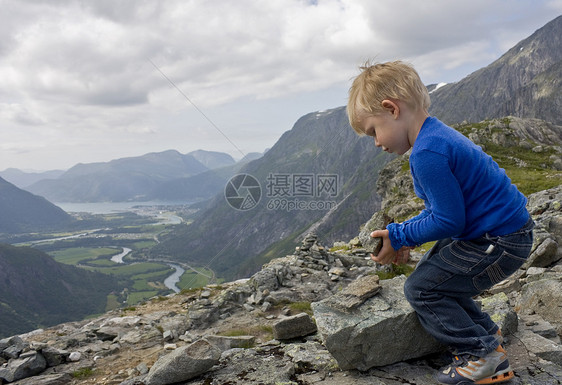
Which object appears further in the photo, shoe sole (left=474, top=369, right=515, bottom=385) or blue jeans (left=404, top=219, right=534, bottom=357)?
shoe sole (left=474, top=369, right=515, bottom=385)

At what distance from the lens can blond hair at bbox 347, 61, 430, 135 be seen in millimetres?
4320

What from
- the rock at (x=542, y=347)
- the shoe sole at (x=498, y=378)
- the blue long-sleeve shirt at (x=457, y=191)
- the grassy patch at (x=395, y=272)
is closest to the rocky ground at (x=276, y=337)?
the rock at (x=542, y=347)

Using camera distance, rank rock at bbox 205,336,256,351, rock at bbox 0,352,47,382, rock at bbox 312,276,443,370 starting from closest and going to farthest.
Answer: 1. rock at bbox 312,276,443,370
2. rock at bbox 205,336,256,351
3. rock at bbox 0,352,47,382

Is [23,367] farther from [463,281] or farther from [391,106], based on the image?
[391,106]

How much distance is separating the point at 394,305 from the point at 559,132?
501ft

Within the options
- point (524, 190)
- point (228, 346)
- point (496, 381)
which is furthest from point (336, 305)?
point (524, 190)

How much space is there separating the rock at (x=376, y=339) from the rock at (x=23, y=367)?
35.1ft

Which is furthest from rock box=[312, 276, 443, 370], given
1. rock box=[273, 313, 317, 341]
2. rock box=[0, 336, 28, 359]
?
rock box=[0, 336, 28, 359]

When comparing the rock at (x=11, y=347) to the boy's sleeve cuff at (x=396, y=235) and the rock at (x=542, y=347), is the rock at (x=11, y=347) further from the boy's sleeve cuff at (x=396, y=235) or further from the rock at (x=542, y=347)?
the rock at (x=542, y=347)

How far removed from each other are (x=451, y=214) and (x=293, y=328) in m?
5.51

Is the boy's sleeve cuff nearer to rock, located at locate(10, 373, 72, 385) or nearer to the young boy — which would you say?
the young boy

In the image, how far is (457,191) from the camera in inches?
161

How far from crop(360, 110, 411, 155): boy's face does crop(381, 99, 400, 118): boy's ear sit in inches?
0.9

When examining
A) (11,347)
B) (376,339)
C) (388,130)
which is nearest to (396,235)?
(388,130)
